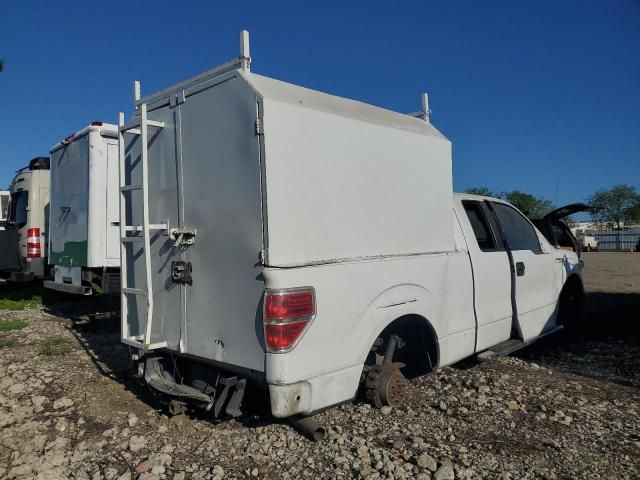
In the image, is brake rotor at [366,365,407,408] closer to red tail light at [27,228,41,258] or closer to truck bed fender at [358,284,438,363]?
truck bed fender at [358,284,438,363]

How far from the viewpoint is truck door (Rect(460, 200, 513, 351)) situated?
16.2ft

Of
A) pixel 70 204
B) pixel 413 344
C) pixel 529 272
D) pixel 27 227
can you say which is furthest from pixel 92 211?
pixel 529 272

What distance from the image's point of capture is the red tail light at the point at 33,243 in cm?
1095

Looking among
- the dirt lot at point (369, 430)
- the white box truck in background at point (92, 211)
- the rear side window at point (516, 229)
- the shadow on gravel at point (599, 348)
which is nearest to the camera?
the dirt lot at point (369, 430)

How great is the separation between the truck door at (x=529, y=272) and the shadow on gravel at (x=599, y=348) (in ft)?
1.34

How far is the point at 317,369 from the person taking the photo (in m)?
3.40

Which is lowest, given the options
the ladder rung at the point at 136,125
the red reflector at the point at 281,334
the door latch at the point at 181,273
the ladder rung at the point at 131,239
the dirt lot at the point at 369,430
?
the dirt lot at the point at 369,430

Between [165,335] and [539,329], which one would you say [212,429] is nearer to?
[165,335]

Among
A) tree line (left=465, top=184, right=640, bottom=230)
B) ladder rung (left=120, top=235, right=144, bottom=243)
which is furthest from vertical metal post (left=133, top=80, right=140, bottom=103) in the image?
tree line (left=465, top=184, right=640, bottom=230)

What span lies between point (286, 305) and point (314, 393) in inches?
24.8

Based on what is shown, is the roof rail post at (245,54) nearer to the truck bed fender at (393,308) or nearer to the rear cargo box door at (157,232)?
the rear cargo box door at (157,232)

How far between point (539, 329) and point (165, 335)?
13.4 feet

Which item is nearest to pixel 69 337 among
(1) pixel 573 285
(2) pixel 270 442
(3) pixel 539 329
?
(2) pixel 270 442

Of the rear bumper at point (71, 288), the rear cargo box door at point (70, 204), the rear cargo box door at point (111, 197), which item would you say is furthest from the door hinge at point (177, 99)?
the rear bumper at point (71, 288)
